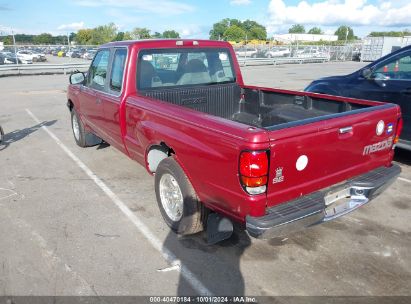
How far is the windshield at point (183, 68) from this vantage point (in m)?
4.40

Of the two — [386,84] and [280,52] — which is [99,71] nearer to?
[386,84]

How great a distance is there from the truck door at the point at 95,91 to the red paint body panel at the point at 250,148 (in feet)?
4.26

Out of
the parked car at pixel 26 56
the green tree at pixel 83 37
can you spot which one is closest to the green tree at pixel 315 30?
the green tree at pixel 83 37

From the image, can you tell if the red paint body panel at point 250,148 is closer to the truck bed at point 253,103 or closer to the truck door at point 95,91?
the truck bed at point 253,103

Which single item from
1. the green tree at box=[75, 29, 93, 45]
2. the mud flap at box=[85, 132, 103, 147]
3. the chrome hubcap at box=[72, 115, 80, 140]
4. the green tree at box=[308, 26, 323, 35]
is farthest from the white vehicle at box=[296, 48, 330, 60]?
the green tree at box=[308, 26, 323, 35]

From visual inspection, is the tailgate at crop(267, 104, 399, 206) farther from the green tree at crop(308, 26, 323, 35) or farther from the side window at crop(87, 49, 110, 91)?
the green tree at crop(308, 26, 323, 35)

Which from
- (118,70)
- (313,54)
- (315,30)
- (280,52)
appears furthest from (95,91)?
(315,30)

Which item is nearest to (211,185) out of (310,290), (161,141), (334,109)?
(161,141)

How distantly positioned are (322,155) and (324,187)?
356 millimetres

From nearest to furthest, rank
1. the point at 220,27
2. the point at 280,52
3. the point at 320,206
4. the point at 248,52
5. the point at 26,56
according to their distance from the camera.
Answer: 1. the point at 320,206
2. the point at 26,56
3. the point at 248,52
4. the point at 280,52
5. the point at 220,27

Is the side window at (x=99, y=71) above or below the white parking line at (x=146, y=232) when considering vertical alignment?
above

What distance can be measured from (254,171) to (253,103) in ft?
8.40

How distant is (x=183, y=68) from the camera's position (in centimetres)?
474

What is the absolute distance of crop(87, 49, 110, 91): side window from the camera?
4.98 metres
